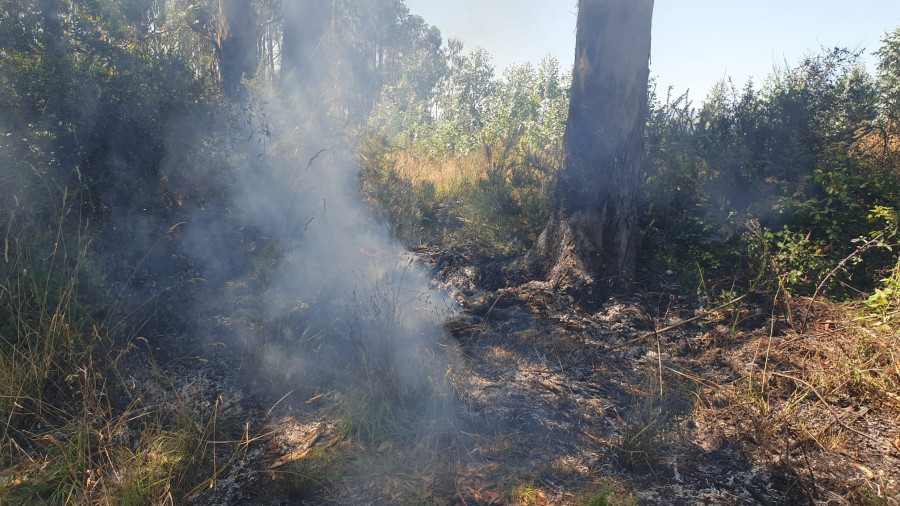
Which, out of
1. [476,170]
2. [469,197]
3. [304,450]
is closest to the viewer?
[304,450]

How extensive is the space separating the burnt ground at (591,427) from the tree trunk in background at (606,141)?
0.69 meters

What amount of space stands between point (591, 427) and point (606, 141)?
2.54 metres

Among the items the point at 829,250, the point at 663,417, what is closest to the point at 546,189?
the point at 829,250

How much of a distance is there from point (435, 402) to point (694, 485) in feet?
4.56

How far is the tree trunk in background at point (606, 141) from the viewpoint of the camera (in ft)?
14.3

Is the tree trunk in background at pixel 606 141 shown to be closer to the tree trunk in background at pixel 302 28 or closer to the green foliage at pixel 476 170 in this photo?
the green foliage at pixel 476 170

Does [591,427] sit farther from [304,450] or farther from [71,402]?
[71,402]

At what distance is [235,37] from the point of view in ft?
24.0

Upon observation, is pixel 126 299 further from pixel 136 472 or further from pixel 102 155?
pixel 136 472

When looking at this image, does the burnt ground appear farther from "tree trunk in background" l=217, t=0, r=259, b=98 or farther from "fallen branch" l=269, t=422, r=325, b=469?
"tree trunk in background" l=217, t=0, r=259, b=98

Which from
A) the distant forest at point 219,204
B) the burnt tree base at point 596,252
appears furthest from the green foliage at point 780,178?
the burnt tree base at point 596,252

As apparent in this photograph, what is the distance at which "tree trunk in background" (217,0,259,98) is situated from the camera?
7.27 m

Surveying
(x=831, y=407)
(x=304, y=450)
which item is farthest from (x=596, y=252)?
(x=304, y=450)

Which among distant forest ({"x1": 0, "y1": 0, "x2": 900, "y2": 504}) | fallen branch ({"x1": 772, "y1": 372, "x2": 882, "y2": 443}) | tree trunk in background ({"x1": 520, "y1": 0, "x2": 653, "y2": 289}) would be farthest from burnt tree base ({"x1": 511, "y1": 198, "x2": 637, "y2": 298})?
fallen branch ({"x1": 772, "y1": 372, "x2": 882, "y2": 443})
